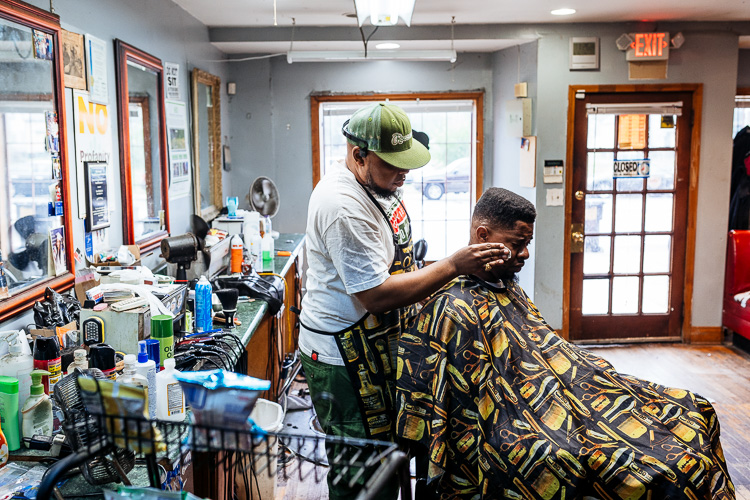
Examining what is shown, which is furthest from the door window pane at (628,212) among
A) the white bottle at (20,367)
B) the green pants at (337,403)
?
the white bottle at (20,367)

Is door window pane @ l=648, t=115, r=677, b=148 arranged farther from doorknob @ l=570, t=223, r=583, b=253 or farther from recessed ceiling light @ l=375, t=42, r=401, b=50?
recessed ceiling light @ l=375, t=42, r=401, b=50

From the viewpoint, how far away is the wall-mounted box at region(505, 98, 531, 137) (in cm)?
511

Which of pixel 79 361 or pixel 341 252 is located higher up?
pixel 341 252

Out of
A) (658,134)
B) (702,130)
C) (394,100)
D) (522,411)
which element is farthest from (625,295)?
(522,411)

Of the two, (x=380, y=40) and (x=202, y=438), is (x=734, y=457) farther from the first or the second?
(x=380, y=40)

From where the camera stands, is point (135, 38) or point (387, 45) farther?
point (387, 45)

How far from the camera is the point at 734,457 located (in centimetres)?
336

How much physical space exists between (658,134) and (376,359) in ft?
13.4

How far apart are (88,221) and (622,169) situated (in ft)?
13.2

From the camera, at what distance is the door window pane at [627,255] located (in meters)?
5.30

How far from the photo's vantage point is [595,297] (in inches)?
211

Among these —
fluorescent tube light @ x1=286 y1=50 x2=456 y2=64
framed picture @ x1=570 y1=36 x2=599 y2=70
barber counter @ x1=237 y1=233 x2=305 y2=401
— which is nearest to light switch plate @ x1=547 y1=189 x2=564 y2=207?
framed picture @ x1=570 y1=36 x2=599 y2=70

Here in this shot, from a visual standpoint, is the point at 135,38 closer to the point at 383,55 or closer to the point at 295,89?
the point at 383,55

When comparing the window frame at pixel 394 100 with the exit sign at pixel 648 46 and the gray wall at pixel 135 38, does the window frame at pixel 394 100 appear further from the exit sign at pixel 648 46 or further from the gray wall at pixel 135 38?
the exit sign at pixel 648 46
